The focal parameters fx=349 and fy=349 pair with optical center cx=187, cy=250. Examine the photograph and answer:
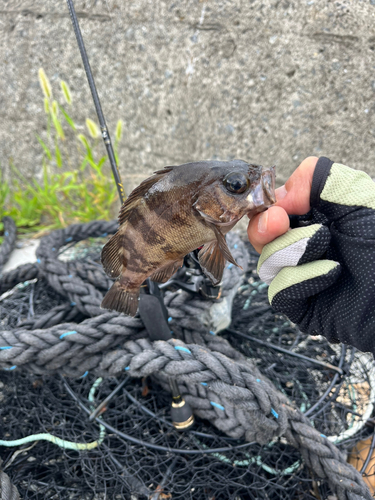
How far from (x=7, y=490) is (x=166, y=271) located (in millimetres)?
880

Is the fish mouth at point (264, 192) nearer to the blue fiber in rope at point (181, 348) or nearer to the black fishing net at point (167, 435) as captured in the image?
the blue fiber in rope at point (181, 348)

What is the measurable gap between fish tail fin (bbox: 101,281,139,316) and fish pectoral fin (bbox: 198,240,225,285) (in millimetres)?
278

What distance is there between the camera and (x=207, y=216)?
3.63 ft

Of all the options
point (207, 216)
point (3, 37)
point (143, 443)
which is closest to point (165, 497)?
point (143, 443)

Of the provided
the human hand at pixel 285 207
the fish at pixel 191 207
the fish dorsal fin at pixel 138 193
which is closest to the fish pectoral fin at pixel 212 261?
the fish at pixel 191 207

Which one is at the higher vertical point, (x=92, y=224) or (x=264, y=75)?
(x=264, y=75)

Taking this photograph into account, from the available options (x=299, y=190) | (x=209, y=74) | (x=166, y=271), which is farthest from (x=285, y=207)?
(x=209, y=74)

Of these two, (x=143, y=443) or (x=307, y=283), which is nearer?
(x=307, y=283)

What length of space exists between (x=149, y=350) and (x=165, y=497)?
51 cm

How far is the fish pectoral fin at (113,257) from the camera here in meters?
1.21

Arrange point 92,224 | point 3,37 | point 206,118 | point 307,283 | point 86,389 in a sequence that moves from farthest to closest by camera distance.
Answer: point 3,37 → point 206,118 → point 92,224 → point 86,389 → point 307,283

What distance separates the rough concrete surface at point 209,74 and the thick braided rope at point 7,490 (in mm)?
2511

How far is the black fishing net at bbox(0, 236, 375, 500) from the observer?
1260 mm

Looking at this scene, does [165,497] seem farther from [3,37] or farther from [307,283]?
[3,37]
